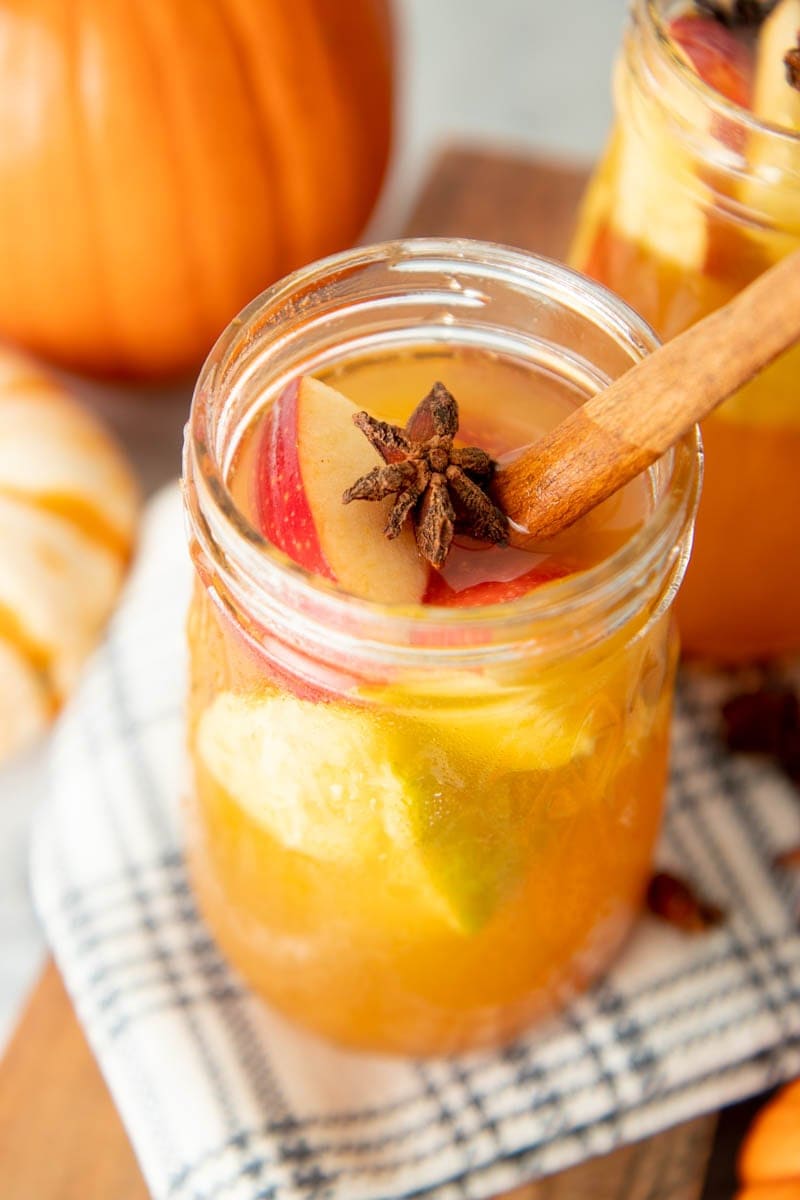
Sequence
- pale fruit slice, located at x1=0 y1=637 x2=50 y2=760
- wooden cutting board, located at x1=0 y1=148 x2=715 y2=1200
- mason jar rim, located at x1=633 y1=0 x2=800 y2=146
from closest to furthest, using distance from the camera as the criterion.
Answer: mason jar rim, located at x1=633 y1=0 x2=800 y2=146 < wooden cutting board, located at x1=0 y1=148 x2=715 y2=1200 < pale fruit slice, located at x1=0 y1=637 x2=50 y2=760

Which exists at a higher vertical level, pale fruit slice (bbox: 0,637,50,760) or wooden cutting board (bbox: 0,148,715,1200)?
pale fruit slice (bbox: 0,637,50,760)

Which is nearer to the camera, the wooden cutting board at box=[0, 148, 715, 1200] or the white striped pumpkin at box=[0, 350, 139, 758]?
the wooden cutting board at box=[0, 148, 715, 1200]

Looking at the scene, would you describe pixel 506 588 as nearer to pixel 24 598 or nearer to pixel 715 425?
pixel 715 425

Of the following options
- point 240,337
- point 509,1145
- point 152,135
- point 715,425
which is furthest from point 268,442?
point 152,135

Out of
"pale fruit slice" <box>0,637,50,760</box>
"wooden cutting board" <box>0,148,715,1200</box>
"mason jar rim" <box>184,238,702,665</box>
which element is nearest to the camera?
"mason jar rim" <box>184,238,702,665</box>

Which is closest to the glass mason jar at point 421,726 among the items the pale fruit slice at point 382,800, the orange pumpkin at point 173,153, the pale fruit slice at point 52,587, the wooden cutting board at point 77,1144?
the pale fruit slice at point 382,800

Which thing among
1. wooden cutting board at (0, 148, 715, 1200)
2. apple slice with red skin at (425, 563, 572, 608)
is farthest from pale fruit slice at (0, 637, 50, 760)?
apple slice with red skin at (425, 563, 572, 608)

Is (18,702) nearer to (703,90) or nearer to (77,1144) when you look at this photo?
(77,1144)

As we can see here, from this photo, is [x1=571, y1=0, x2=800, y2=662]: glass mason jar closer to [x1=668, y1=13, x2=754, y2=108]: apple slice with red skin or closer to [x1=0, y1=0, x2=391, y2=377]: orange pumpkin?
[x1=668, y1=13, x2=754, y2=108]: apple slice with red skin
